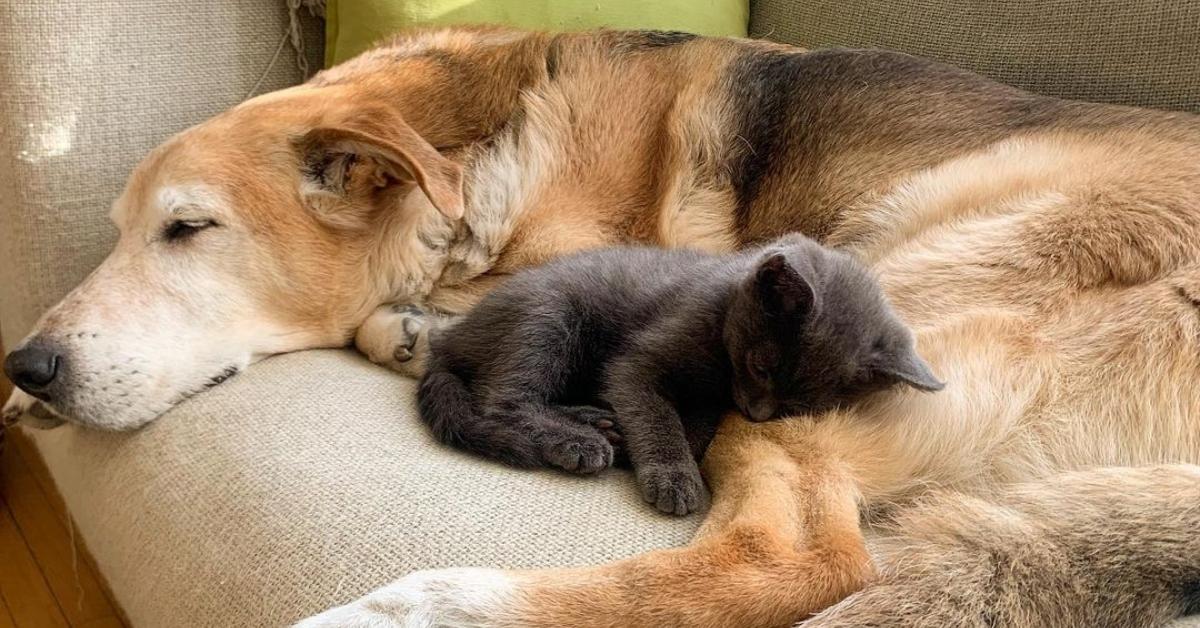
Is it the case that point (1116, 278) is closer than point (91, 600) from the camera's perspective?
Yes

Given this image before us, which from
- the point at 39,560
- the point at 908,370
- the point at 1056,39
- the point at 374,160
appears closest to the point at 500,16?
the point at 374,160

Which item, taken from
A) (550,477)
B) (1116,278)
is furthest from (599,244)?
(1116,278)

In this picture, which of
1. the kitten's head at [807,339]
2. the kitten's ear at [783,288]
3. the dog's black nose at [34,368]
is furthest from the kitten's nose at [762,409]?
the dog's black nose at [34,368]

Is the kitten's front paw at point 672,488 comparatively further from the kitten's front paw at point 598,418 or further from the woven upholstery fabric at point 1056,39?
the woven upholstery fabric at point 1056,39

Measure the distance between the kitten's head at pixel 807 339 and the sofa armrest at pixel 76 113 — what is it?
1.44 m

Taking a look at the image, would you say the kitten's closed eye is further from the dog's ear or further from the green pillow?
the green pillow

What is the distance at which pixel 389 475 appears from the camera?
134 cm

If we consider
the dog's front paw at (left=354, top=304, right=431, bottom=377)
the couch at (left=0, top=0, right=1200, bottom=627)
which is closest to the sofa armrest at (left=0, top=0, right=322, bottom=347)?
the couch at (left=0, top=0, right=1200, bottom=627)

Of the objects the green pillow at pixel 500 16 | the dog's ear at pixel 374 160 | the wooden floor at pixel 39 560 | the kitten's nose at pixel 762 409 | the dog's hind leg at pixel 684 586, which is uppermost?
the green pillow at pixel 500 16

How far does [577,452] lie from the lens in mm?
1373

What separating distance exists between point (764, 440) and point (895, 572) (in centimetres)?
30

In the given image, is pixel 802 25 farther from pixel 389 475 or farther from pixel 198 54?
pixel 389 475

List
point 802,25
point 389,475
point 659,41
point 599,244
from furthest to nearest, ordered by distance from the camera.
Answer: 1. point 802,25
2. point 659,41
3. point 599,244
4. point 389,475

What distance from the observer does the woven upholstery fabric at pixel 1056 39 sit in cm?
196
